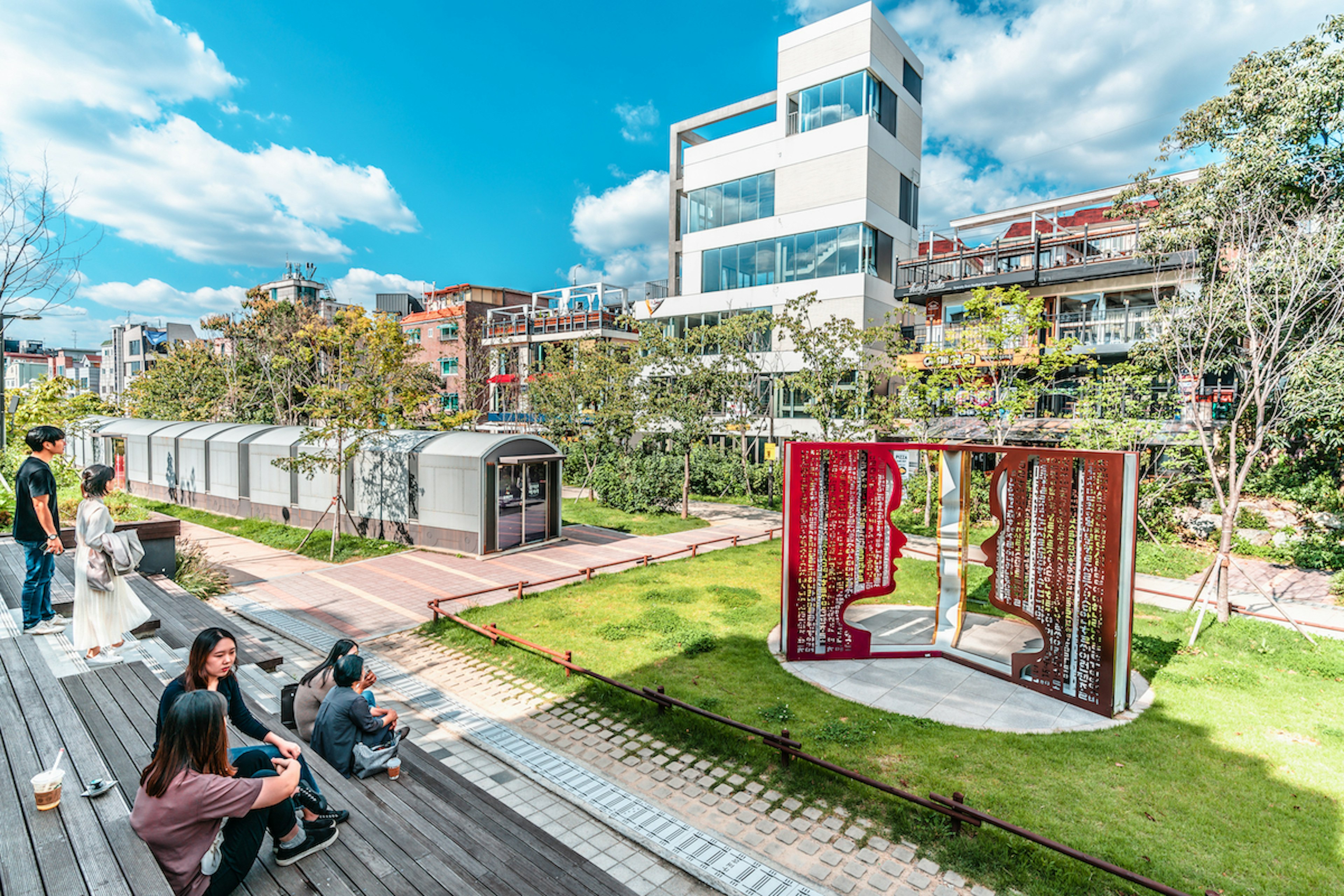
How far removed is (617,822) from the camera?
641 cm

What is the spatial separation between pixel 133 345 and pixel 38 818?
98824 millimetres

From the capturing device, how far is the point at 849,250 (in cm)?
2906

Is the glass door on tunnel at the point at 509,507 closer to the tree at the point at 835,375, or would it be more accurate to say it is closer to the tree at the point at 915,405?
the tree at the point at 835,375

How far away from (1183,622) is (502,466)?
1591 cm

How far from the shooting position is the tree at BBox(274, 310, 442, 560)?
60.1ft

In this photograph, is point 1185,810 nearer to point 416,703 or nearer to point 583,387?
point 416,703

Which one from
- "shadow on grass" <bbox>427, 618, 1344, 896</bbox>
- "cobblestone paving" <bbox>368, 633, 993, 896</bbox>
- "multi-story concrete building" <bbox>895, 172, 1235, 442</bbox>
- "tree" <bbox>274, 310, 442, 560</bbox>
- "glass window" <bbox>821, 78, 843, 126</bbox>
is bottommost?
"cobblestone paving" <bbox>368, 633, 993, 896</bbox>

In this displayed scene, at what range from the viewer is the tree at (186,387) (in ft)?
123

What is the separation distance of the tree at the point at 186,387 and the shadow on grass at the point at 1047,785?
37.3 meters

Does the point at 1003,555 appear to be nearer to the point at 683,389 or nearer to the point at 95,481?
the point at 95,481

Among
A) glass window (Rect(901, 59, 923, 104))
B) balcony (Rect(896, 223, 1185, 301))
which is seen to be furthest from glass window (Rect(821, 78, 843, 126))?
balcony (Rect(896, 223, 1185, 301))

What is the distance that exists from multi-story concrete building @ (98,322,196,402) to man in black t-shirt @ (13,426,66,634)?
8169cm

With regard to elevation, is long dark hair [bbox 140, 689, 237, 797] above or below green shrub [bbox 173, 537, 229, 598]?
above

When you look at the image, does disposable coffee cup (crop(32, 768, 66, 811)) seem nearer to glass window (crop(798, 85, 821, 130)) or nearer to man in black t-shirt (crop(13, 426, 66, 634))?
man in black t-shirt (crop(13, 426, 66, 634))
